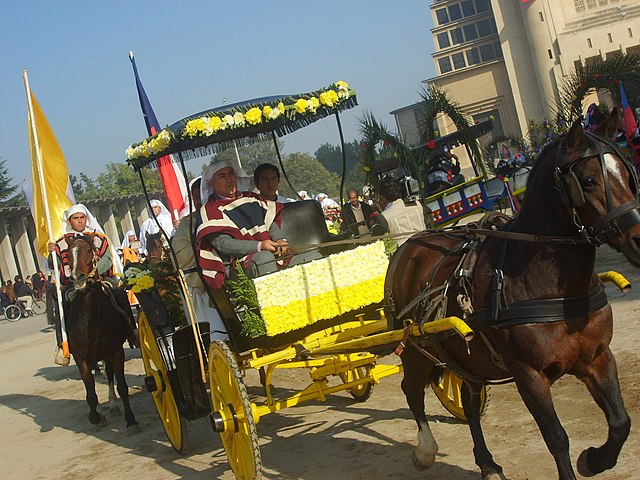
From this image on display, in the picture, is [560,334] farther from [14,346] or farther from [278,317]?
[14,346]

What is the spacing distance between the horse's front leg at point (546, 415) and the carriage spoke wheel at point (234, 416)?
2.07 m

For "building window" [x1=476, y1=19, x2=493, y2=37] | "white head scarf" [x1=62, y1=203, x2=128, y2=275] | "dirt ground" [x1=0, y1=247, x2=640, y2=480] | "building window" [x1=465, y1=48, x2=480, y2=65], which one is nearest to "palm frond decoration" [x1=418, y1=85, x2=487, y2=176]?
"dirt ground" [x1=0, y1=247, x2=640, y2=480]

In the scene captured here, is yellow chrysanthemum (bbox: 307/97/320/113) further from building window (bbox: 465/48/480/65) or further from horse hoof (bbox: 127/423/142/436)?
building window (bbox: 465/48/480/65)

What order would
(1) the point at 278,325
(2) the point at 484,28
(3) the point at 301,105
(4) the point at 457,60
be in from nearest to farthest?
(1) the point at 278,325 → (3) the point at 301,105 → (4) the point at 457,60 → (2) the point at 484,28

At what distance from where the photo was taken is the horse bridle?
4.05 m

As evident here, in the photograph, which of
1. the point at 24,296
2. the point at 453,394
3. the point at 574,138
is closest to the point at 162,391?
the point at 453,394

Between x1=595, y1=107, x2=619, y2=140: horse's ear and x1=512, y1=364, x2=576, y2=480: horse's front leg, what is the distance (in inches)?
49.1

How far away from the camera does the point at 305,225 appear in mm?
7434

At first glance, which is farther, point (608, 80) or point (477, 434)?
point (608, 80)

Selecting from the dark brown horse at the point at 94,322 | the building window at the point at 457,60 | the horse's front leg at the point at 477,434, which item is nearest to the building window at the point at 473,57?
the building window at the point at 457,60

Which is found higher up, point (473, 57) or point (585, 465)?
point (473, 57)

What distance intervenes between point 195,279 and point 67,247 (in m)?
2.52

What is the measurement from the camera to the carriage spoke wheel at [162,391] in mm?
7625

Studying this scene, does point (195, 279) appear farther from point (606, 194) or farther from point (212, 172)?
point (606, 194)
